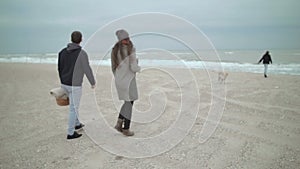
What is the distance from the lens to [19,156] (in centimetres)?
333

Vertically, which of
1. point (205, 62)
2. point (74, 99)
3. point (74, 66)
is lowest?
point (74, 99)

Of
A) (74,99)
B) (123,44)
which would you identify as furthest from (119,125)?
(123,44)

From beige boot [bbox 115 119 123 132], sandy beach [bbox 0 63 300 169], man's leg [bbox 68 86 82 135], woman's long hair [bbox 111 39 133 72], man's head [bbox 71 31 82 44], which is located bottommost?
sandy beach [bbox 0 63 300 169]

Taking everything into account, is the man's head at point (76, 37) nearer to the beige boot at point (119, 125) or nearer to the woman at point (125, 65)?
the woman at point (125, 65)


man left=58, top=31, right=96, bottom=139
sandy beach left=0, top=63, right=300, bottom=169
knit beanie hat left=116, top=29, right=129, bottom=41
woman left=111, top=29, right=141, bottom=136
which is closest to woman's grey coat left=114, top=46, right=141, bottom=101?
woman left=111, top=29, right=141, bottom=136

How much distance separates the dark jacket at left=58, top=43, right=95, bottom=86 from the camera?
3534mm

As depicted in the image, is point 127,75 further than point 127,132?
No

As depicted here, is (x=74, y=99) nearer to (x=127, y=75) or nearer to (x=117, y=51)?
(x=127, y=75)

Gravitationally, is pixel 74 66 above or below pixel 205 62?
below

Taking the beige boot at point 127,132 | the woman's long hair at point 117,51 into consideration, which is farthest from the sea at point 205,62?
the beige boot at point 127,132

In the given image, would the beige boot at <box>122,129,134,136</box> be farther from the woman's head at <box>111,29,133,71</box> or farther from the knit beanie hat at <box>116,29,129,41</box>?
the knit beanie hat at <box>116,29,129,41</box>

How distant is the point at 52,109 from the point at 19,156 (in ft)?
8.81

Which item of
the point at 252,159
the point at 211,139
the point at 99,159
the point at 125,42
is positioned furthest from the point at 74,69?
the point at 252,159

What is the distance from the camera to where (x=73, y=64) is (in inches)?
139
